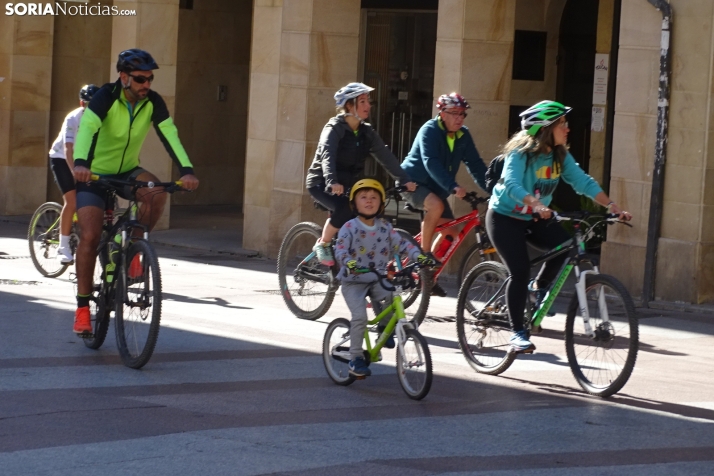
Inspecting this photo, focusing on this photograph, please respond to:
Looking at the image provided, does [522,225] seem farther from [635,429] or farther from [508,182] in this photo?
[635,429]

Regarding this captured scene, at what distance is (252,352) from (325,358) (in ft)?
3.43

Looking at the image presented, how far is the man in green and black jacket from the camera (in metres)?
8.70

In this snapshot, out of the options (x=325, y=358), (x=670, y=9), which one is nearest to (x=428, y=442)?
(x=325, y=358)

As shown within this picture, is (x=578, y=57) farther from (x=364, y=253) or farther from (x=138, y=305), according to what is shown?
(x=138, y=305)

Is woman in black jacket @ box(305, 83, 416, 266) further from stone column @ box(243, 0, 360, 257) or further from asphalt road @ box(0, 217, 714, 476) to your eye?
stone column @ box(243, 0, 360, 257)

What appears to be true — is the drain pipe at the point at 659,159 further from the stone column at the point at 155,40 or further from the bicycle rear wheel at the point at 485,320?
the stone column at the point at 155,40

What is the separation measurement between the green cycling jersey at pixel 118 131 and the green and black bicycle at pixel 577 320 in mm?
2033

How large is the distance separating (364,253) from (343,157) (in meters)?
2.52

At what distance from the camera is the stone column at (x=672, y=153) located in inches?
490

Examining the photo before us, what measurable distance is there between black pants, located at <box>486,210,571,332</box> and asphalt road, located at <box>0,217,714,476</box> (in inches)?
21.2

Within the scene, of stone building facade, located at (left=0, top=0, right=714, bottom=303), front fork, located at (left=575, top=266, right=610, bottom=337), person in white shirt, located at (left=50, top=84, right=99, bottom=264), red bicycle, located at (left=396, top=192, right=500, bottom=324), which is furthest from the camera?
stone building facade, located at (left=0, top=0, right=714, bottom=303)

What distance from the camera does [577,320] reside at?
8141 mm

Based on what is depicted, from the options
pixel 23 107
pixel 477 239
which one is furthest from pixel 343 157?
pixel 23 107

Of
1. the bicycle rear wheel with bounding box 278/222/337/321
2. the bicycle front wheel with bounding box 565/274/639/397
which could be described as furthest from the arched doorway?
the bicycle front wheel with bounding box 565/274/639/397
